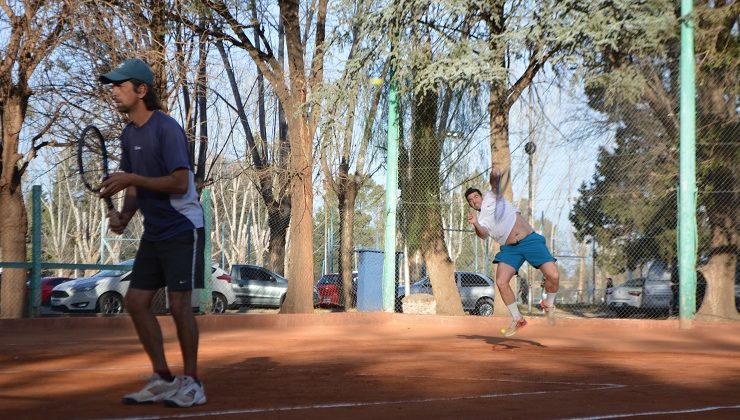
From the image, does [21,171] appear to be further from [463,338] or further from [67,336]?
[463,338]

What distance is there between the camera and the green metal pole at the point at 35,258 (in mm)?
14709

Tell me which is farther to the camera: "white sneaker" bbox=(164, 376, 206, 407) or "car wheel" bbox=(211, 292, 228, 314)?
"car wheel" bbox=(211, 292, 228, 314)

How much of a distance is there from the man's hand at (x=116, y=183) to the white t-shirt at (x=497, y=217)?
19.2ft

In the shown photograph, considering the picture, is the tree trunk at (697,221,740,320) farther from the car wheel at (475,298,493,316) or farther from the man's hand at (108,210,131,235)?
the man's hand at (108,210,131,235)

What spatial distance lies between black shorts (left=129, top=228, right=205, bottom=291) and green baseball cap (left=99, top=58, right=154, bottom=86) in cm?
99

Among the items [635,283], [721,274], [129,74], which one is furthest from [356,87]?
[129,74]

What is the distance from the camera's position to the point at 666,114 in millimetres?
18031

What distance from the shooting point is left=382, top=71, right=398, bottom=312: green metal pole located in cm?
1806

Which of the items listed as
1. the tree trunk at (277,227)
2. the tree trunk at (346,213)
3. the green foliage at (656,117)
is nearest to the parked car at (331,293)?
the tree trunk at (346,213)

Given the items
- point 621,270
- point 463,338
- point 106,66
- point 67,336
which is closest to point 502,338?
point 463,338

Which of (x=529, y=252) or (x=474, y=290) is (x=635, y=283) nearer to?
(x=474, y=290)

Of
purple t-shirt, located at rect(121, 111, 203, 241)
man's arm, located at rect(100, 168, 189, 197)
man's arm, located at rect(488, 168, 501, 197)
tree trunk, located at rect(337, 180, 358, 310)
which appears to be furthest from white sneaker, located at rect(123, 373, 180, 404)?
tree trunk, located at rect(337, 180, 358, 310)

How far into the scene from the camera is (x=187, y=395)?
5.88m

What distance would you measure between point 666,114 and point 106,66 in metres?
10.4
